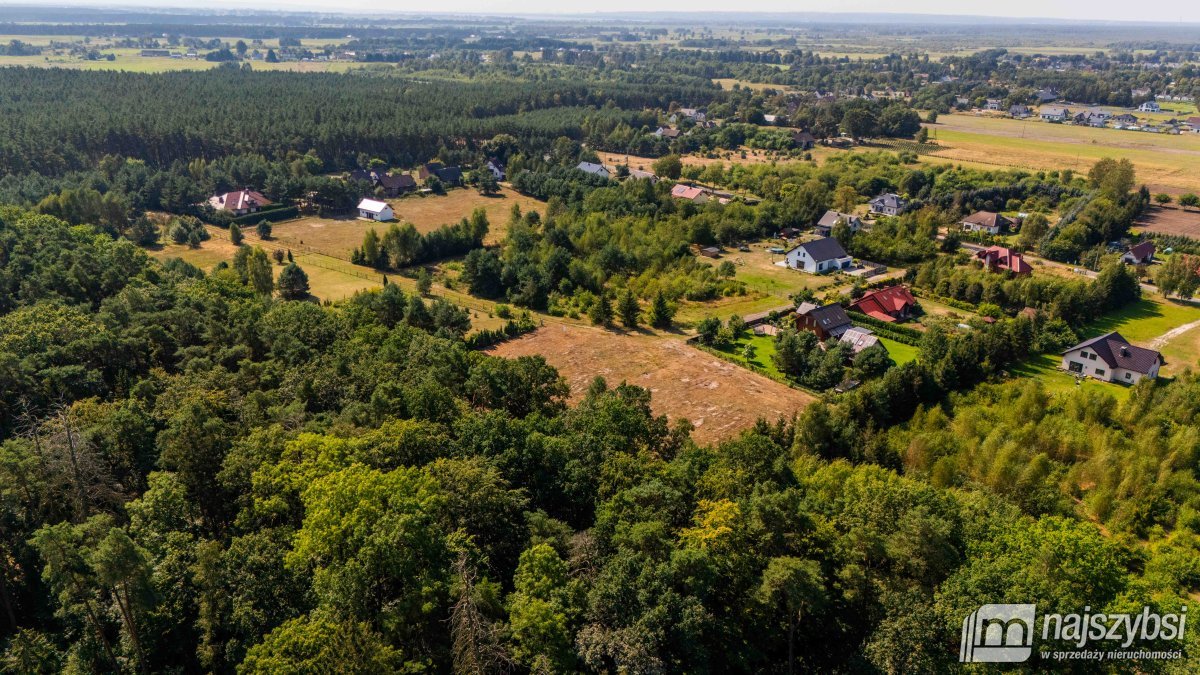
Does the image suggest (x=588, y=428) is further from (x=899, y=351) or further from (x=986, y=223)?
(x=986, y=223)

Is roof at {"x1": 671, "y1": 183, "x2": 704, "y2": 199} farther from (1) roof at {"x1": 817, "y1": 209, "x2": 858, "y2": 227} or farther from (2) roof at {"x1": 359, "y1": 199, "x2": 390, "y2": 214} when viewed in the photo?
(2) roof at {"x1": 359, "y1": 199, "x2": 390, "y2": 214}

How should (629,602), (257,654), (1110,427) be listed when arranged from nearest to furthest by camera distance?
1. (257,654)
2. (629,602)
3. (1110,427)

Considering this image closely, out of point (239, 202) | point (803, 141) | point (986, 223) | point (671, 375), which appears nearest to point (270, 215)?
point (239, 202)

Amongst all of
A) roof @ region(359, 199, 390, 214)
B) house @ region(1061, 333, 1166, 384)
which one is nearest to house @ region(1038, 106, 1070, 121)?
house @ region(1061, 333, 1166, 384)

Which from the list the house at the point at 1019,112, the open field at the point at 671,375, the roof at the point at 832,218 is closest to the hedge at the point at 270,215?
the open field at the point at 671,375

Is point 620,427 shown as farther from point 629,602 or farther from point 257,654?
point 257,654

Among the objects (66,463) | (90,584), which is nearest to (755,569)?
(90,584)
